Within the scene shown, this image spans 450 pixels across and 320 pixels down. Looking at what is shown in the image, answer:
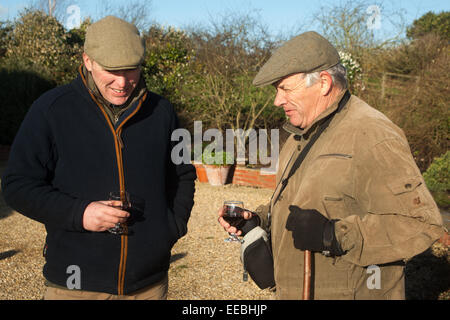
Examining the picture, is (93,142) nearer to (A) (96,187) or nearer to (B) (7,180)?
(A) (96,187)

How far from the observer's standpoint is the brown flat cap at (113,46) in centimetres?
223

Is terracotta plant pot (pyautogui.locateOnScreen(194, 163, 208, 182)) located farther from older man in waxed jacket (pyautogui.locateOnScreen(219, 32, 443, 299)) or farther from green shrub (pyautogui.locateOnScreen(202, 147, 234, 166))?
older man in waxed jacket (pyautogui.locateOnScreen(219, 32, 443, 299))

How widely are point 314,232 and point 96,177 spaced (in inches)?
45.2

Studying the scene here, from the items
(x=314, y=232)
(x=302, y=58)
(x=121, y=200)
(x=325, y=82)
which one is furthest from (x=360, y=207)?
(x=121, y=200)

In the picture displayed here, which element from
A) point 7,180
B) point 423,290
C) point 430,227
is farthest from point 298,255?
point 423,290

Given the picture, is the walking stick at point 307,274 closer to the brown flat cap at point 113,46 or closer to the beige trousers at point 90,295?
the beige trousers at point 90,295

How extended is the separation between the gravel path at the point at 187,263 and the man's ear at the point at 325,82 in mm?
3149

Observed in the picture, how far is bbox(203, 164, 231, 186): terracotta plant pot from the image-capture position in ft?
35.5

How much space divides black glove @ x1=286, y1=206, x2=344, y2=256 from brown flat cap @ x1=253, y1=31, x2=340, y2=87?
0.69 meters

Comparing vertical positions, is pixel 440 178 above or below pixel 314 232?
below

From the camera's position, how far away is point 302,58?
7.06ft

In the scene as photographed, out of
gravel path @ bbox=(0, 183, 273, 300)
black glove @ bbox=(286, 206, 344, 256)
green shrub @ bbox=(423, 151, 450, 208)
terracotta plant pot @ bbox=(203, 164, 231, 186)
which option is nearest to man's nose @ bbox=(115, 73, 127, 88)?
black glove @ bbox=(286, 206, 344, 256)

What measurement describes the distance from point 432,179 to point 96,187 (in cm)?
635

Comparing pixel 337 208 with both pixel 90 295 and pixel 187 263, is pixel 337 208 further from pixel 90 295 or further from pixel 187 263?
pixel 187 263
